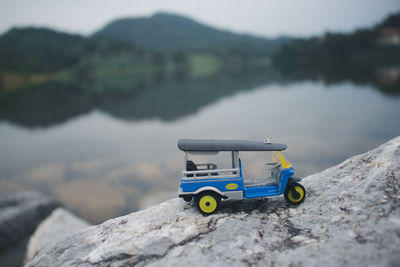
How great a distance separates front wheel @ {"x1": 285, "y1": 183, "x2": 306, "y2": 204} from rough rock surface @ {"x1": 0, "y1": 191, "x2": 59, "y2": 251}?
45.3 ft

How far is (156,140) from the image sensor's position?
3084 cm

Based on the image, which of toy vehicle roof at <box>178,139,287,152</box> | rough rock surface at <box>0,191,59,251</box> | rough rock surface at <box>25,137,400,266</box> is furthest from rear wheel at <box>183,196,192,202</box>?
rough rock surface at <box>0,191,59,251</box>

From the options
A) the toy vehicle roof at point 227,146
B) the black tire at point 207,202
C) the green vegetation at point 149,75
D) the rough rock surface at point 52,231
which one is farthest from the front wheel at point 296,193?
the green vegetation at point 149,75

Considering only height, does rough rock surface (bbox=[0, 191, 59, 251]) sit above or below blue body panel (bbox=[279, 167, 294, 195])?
below

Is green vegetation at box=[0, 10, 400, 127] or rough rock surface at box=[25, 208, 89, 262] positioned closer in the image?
rough rock surface at box=[25, 208, 89, 262]

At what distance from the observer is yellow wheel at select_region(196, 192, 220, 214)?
5709mm

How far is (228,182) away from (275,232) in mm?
1377

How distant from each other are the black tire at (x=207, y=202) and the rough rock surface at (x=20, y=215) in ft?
41.1

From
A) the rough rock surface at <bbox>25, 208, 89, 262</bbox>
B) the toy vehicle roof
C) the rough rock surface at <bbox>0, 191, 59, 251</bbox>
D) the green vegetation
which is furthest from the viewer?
the green vegetation

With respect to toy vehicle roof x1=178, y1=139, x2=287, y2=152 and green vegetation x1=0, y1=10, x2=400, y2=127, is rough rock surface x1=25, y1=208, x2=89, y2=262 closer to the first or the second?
toy vehicle roof x1=178, y1=139, x2=287, y2=152

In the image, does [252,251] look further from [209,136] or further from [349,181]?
[209,136]

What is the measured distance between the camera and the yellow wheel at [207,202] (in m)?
5.71

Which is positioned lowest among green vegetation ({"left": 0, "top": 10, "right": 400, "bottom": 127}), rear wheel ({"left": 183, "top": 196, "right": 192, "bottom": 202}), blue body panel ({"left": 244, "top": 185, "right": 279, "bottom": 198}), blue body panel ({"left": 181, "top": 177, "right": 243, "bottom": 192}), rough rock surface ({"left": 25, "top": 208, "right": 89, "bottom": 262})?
rough rock surface ({"left": 25, "top": 208, "right": 89, "bottom": 262})

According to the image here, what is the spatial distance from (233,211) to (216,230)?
2.50ft
